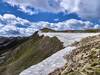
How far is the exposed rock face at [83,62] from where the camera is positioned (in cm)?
2686

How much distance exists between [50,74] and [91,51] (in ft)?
14.6

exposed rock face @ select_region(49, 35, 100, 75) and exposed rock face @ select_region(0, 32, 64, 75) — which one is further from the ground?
exposed rock face @ select_region(49, 35, 100, 75)

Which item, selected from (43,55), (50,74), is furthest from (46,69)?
(43,55)

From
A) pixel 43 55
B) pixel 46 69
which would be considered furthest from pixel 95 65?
pixel 43 55

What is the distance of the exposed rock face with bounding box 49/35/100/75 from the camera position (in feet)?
88.1

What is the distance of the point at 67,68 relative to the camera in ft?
98.8

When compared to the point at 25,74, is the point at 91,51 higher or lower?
higher

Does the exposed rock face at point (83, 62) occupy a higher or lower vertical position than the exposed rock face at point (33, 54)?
higher


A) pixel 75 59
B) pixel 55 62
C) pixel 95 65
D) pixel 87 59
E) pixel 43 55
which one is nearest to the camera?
pixel 95 65

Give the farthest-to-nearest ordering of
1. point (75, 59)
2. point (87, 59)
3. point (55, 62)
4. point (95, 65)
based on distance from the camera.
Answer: point (55, 62)
point (75, 59)
point (87, 59)
point (95, 65)

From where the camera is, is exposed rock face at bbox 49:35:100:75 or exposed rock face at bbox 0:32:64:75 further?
exposed rock face at bbox 0:32:64:75

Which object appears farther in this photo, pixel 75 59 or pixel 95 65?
pixel 75 59

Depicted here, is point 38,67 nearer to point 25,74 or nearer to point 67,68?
point 25,74

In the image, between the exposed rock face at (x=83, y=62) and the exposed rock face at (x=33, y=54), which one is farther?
the exposed rock face at (x=33, y=54)
